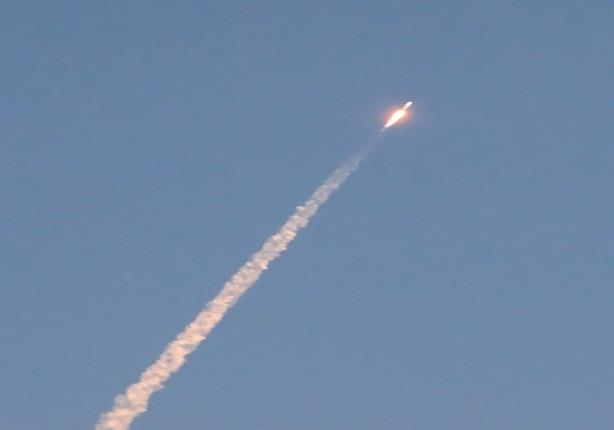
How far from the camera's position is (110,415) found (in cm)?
3228

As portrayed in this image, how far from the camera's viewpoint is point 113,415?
106 feet

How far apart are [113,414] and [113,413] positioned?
0.09 metres

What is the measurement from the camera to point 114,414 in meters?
32.4

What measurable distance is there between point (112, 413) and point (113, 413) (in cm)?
9

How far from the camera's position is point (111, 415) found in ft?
106

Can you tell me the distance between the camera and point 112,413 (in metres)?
32.5

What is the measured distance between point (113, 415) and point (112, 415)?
0.09m

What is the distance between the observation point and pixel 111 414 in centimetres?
3238

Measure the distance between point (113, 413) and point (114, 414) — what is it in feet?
0.47

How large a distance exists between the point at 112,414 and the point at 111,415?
107 mm

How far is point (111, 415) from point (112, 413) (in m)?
0.18

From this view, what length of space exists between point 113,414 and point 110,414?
9.3 inches

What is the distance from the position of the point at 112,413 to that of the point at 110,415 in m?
0.21
